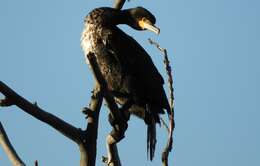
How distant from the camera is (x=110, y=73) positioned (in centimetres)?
708

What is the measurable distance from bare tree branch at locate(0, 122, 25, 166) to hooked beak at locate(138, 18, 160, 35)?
3227 millimetres

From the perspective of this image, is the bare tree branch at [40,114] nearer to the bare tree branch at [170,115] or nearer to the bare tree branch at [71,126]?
the bare tree branch at [71,126]

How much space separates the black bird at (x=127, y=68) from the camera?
699 centimetres

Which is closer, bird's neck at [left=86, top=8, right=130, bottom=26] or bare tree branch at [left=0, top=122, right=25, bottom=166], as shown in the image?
bare tree branch at [left=0, top=122, right=25, bottom=166]

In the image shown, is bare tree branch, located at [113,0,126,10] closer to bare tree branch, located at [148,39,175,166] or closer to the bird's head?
the bird's head

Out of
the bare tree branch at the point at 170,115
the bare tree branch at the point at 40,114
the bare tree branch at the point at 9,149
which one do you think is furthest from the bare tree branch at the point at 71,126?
the bare tree branch at the point at 170,115

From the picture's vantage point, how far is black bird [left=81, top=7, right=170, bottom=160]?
6988mm

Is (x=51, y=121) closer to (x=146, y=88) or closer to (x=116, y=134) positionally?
(x=116, y=134)

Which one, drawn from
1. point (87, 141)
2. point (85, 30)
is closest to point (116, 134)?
point (87, 141)

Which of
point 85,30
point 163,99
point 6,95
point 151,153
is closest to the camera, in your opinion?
point 6,95

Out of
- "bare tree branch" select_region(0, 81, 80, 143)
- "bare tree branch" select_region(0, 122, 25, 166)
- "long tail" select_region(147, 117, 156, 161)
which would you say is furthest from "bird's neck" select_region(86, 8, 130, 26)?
"bare tree branch" select_region(0, 122, 25, 166)

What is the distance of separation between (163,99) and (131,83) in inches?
17.1

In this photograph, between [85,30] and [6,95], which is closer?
[6,95]

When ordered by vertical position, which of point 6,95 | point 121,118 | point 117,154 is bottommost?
point 117,154
